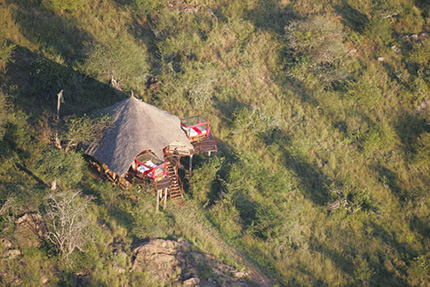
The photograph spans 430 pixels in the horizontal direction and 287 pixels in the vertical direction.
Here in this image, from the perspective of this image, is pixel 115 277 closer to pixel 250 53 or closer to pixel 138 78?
pixel 138 78

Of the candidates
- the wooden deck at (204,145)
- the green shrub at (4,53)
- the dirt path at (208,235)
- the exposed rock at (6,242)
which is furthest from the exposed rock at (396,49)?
the exposed rock at (6,242)

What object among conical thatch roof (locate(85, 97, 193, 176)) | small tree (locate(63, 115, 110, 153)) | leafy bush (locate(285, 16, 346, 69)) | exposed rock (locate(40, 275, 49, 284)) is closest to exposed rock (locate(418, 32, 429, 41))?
leafy bush (locate(285, 16, 346, 69))

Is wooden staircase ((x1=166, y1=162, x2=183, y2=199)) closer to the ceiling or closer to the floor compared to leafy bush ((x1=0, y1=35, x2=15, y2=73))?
closer to the floor

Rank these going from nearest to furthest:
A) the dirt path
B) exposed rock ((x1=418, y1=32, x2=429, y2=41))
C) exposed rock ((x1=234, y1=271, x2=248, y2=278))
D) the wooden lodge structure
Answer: exposed rock ((x1=234, y1=271, x2=248, y2=278))
the dirt path
the wooden lodge structure
exposed rock ((x1=418, y1=32, x2=429, y2=41))

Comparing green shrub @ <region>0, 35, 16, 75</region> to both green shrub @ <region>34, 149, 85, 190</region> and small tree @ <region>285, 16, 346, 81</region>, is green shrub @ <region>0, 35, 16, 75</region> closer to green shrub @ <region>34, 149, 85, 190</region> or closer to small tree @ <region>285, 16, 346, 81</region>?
green shrub @ <region>34, 149, 85, 190</region>

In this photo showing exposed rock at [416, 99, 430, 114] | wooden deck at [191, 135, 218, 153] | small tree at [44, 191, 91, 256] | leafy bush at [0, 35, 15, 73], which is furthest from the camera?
exposed rock at [416, 99, 430, 114]

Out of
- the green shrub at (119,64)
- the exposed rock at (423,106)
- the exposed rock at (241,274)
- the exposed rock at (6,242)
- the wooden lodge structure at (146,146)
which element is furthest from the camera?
the exposed rock at (423,106)

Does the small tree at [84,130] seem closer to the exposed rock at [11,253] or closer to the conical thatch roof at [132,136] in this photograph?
the conical thatch roof at [132,136]
